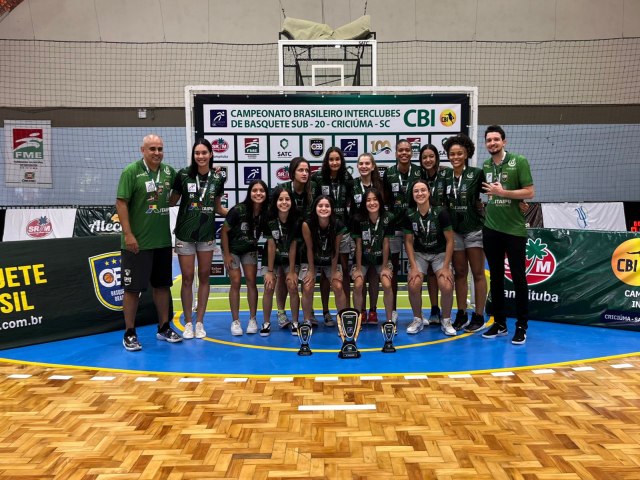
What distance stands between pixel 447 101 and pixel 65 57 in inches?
459

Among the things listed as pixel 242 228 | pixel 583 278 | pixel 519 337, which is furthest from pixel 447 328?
pixel 242 228

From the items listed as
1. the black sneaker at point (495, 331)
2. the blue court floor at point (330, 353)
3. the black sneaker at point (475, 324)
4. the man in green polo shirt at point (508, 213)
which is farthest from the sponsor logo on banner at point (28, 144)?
the black sneaker at point (495, 331)

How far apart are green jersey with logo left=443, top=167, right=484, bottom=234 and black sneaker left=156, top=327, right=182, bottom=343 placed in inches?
123

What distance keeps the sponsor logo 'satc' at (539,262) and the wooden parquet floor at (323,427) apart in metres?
1.84

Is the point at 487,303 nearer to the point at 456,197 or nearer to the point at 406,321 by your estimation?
the point at 406,321

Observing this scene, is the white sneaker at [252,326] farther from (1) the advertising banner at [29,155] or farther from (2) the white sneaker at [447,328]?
(1) the advertising banner at [29,155]

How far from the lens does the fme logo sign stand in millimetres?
7082

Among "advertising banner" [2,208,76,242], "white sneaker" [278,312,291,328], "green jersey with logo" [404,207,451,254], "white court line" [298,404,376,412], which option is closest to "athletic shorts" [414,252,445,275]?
"green jersey with logo" [404,207,451,254]

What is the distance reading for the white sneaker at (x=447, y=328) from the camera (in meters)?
5.80

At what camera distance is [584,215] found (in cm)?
1305

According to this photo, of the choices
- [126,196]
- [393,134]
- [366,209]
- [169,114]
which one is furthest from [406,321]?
[169,114]

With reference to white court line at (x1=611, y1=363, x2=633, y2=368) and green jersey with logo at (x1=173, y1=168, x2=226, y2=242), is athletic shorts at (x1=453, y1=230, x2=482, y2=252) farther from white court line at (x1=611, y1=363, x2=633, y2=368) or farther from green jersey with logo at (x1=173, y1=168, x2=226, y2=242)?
green jersey with logo at (x1=173, y1=168, x2=226, y2=242)

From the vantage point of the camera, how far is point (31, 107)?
14.8 meters

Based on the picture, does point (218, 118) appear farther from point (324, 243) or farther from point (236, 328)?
point (236, 328)
